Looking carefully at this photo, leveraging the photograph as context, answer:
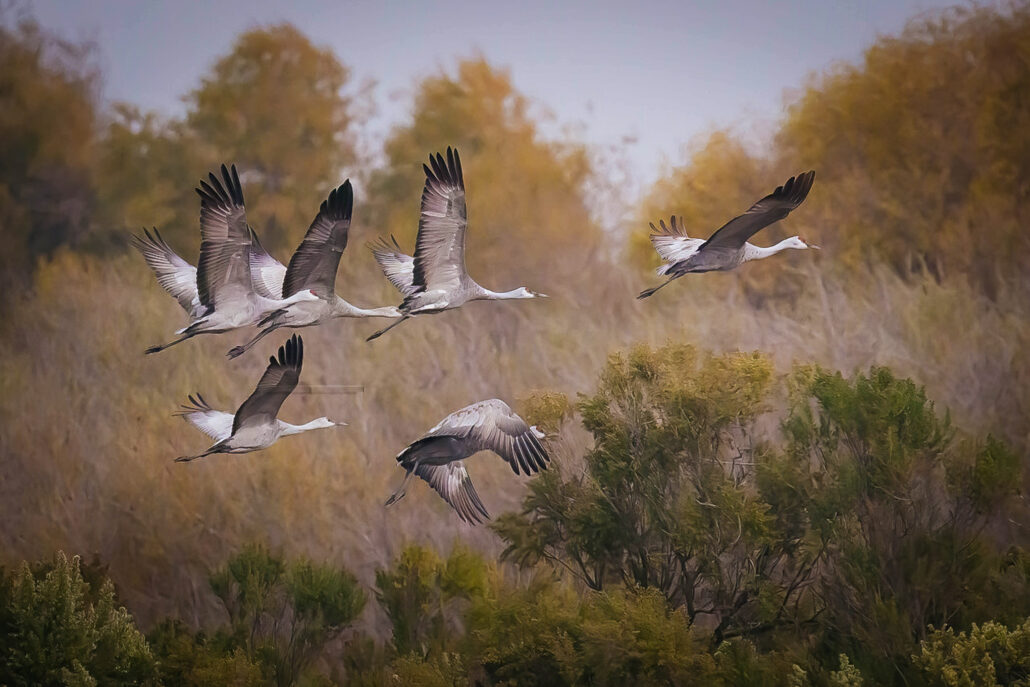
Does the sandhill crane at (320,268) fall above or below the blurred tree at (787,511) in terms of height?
above

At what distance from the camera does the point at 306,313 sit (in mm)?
23375

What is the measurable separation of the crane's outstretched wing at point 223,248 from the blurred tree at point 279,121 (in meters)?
33.8

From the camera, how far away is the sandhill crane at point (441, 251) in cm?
2222

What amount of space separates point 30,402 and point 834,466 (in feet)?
96.8

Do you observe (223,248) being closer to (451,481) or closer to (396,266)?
(451,481)

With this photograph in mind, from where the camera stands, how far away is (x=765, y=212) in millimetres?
20656

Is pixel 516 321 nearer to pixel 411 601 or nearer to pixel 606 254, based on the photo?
pixel 606 254

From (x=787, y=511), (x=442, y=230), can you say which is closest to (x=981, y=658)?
(x=787, y=511)

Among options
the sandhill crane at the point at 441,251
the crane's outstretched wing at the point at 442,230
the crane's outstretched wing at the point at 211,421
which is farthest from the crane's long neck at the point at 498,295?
the crane's outstretched wing at the point at 211,421

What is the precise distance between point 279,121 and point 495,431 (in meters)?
38.3

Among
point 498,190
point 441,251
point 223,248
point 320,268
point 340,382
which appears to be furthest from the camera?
point 498,190

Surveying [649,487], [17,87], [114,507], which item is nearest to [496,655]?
[649,487]

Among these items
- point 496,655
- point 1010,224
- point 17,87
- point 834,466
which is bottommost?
point 496,655

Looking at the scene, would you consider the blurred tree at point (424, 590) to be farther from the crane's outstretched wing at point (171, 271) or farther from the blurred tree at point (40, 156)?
the blurred tree at point (40, 156)
